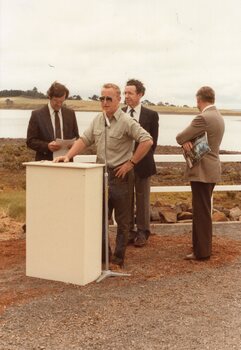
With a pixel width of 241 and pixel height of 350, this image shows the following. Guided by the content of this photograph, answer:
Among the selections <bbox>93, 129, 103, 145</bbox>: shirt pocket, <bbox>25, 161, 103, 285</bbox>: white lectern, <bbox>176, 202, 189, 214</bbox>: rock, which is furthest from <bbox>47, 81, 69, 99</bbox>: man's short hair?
<bbox>176, 202, 189, 214</bbox>: rock

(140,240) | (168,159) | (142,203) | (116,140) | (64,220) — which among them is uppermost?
(116,140)

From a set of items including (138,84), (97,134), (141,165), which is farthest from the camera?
(141,165)

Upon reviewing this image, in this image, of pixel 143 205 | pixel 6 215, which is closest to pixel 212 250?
pixel 143 205

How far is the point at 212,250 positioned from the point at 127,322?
2.97m

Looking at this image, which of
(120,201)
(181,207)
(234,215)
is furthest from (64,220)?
(234,215)

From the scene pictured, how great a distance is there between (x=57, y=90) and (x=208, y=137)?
1.77m

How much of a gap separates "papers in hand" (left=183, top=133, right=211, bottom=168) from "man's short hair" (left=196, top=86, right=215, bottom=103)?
0.42 metres

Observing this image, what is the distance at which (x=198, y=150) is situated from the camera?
721 centimetres

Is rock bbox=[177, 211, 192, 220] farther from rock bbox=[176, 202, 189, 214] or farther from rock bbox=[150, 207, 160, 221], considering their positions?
rock bbox=[150, 207, 160, 221]

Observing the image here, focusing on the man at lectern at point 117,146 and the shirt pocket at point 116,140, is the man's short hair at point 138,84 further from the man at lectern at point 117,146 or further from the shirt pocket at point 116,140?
the shirt pocket at point 116,140

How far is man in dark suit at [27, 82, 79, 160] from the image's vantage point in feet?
24.9

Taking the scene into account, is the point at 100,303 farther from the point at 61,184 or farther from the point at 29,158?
the point at 29,158

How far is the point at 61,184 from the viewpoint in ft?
20.3

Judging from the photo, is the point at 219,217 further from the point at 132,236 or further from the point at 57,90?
the point at 57,90
